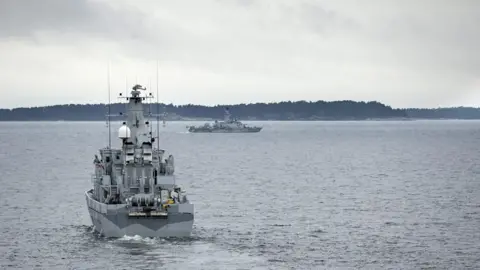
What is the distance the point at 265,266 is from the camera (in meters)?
42.0

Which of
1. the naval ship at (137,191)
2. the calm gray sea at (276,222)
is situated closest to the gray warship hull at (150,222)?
the naval ship at (137,191)

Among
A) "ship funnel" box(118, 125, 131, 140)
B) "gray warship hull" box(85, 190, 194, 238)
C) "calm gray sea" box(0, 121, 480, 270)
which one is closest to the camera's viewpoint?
"calm gray sea" box(0, 121, 480, 270)

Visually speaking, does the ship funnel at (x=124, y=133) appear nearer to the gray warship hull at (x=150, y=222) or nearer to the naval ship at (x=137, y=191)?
the naval ship at (x=137, y=191)

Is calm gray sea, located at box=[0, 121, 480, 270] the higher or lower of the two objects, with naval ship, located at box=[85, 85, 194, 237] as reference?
lower

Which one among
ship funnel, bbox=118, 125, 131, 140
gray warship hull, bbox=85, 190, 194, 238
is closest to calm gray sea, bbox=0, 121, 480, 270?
gray warship hull, bbox=85, 190, 194, 238

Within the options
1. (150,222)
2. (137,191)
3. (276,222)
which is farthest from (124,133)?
(276,222)

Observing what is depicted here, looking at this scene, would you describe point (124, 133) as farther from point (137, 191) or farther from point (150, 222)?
point (150, 222)

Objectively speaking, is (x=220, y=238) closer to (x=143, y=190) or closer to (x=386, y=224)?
(x=143, y=190)

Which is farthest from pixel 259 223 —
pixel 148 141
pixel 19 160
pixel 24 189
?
pixel 19 160

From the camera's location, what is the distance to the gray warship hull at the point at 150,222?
152 ft

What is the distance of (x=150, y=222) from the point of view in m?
46.3

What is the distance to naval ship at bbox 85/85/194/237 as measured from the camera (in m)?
46.5

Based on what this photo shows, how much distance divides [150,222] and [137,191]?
13.6ft

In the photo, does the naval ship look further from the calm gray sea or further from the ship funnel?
the calm gray sea
